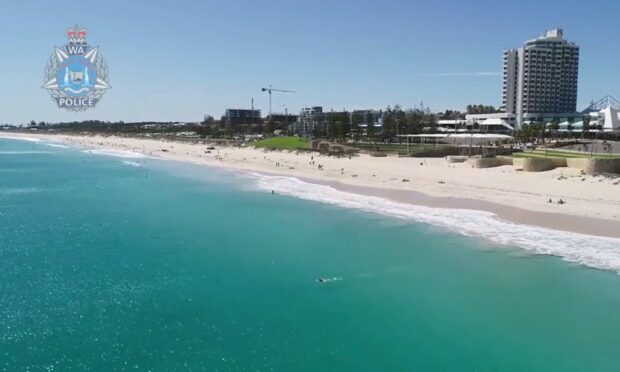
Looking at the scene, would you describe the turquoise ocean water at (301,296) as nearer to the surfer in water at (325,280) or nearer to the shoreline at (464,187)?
the surfer in water at (325,280)

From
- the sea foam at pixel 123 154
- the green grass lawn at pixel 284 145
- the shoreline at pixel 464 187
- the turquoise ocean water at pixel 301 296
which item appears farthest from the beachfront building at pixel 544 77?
the turquoise ocean water at pixel 301 296

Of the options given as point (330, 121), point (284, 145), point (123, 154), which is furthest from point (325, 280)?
point (123, 154)

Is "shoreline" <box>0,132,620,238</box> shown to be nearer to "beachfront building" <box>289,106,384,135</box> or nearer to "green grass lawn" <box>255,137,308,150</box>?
"green grass lawn" <box>255,137,308,150</box>

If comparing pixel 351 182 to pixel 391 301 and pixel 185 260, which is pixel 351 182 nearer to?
pixel 185 260

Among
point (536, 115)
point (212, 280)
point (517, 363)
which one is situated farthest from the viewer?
point (536, 115)

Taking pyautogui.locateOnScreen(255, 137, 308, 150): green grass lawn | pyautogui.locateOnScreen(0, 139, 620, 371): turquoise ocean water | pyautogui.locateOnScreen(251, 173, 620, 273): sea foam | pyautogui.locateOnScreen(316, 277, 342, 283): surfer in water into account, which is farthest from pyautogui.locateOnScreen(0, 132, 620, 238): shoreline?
pyautogui.locateOnScreen(316, 277, 342, 283): surfer in water

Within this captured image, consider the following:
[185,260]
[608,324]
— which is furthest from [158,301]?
[608,324]

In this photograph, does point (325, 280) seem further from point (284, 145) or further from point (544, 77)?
point (544, 77)
